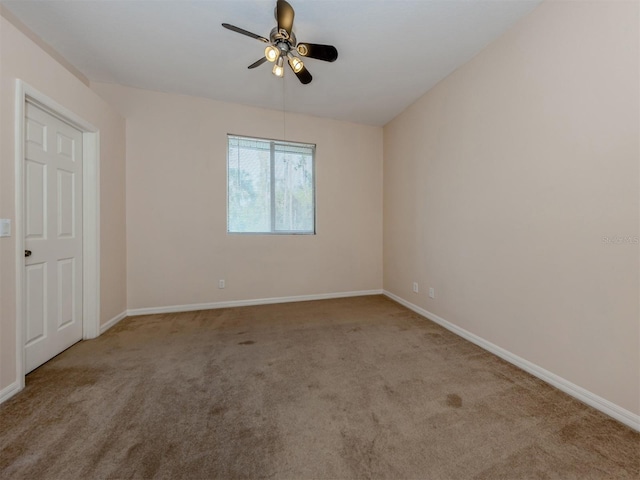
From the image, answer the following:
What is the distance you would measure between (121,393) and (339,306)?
A: 2.49 m

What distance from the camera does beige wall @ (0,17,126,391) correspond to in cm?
156

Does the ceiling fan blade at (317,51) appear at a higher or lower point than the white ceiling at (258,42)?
lower

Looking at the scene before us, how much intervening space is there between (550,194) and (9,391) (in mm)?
3976

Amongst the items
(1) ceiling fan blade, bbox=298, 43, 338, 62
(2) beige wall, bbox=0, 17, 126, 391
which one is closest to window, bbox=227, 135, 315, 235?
(2) beige wall, bbox=0, 17, 126, 391

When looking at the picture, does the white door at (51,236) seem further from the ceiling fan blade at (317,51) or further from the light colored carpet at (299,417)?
the ceiling fan blade at (317,51)

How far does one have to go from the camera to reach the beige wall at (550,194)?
1.43m

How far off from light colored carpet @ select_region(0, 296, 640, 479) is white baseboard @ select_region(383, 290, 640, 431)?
6 centimetres

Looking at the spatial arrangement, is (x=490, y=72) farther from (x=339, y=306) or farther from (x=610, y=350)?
(x=339, y=306)

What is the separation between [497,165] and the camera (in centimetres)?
216

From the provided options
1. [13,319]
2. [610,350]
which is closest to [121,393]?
[13,319]

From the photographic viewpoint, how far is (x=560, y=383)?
170 centimetres

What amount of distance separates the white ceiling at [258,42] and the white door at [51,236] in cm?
87

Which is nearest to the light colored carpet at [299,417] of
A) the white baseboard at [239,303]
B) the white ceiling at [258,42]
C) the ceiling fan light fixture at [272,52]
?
the white baseboard at [239,303]

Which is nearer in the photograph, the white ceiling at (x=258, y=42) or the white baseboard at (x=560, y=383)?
the white baseboard at (x=560, y=383)
